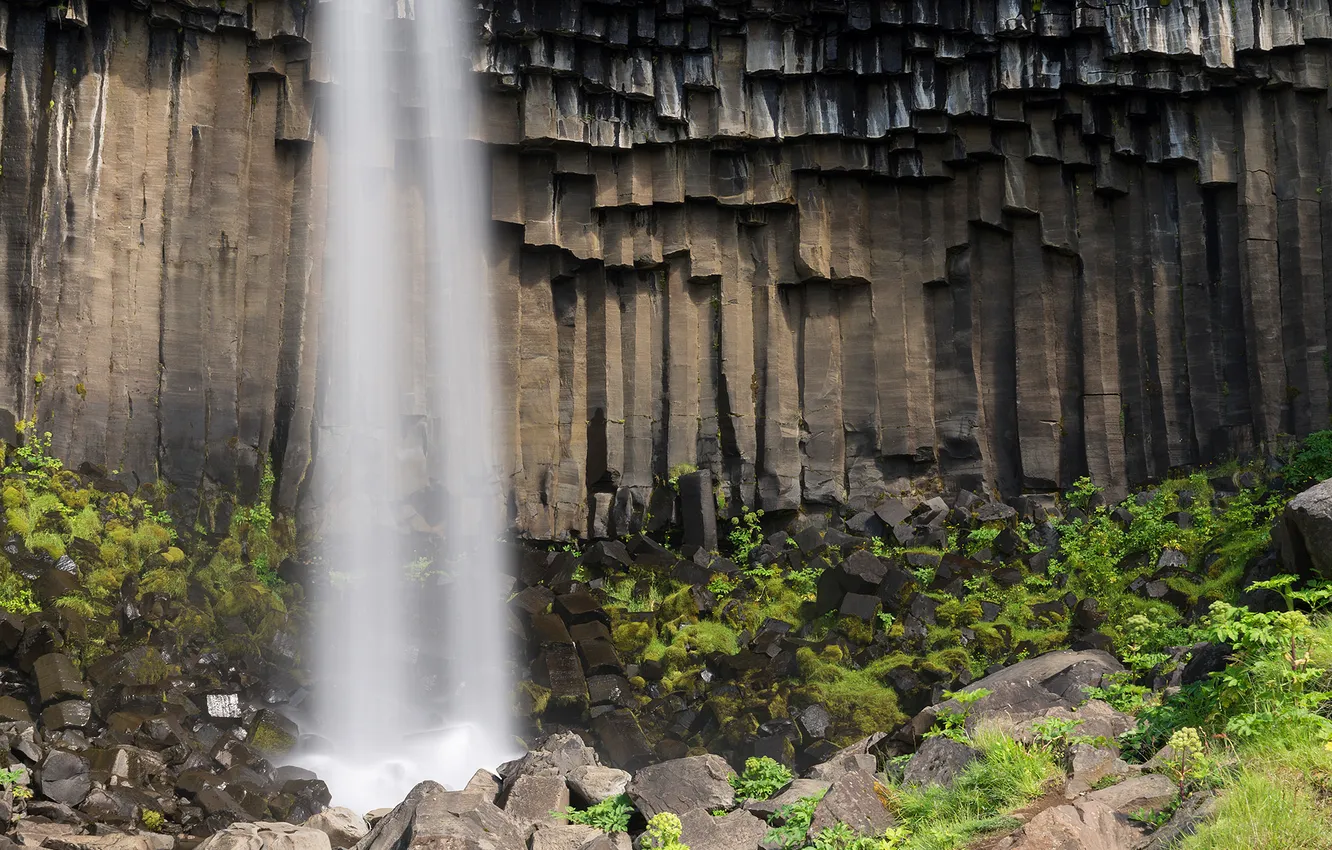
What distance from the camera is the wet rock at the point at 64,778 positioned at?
10.6 meters

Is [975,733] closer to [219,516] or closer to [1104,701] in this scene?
[1104,701]

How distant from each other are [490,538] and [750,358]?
18.1 feet

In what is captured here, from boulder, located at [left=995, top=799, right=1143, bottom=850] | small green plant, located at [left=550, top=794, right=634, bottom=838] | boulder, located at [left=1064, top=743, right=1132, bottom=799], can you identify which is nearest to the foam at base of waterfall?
small green plant, located at [left=550, top=794, right=634, bottom=838]

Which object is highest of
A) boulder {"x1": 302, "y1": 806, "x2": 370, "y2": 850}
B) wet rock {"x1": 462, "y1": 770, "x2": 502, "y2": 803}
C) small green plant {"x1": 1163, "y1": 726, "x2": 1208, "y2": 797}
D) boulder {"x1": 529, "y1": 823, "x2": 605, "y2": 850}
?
small green plant {"x1": 1163, "y1": 726, "x2": 1208, "y2": 797}

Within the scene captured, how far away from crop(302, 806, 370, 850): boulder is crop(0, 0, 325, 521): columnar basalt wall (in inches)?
275

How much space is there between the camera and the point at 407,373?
61.1 ft

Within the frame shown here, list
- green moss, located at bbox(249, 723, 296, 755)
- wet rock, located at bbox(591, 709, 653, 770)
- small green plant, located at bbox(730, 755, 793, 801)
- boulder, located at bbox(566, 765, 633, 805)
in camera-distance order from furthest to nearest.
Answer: wet rock, located at bbox(591, 709, 653, 770)
green moss, located at bbox(249, 723, 296, 755)
boulder, located at bbox(566, 765, 633, 805)
small green plant, located at bbox(730, 755, 793, 801)

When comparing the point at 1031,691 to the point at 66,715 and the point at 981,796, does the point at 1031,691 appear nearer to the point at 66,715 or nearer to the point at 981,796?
the point at 981,796

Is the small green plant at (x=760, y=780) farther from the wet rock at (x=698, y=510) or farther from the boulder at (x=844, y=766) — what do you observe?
the wet rock at (x=698, y=510)

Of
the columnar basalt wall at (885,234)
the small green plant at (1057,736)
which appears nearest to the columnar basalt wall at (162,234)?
the columnar basalt wall at (885,234)

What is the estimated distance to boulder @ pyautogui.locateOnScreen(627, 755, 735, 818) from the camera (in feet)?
29.0

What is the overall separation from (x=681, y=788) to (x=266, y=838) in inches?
143

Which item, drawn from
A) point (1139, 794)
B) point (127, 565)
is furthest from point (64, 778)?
point (1139, 794)

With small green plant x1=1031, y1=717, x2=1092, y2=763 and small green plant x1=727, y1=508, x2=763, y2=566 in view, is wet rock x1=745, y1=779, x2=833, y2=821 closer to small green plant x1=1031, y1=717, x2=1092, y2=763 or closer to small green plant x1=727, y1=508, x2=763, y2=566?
small green plant x1=1031, y1=717, x2=1092, y2=763
